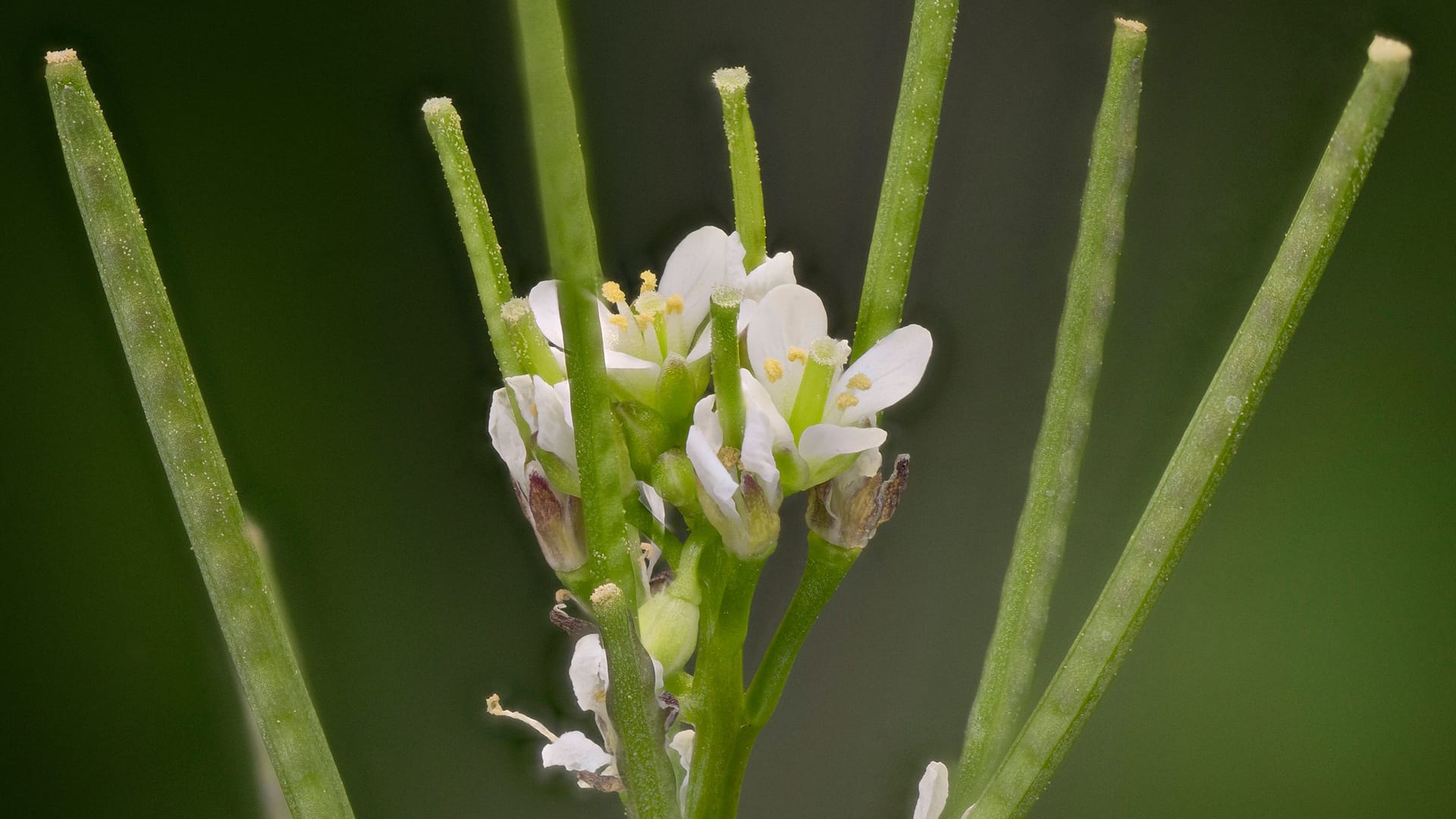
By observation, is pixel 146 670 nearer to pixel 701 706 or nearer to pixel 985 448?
pixel 985 448

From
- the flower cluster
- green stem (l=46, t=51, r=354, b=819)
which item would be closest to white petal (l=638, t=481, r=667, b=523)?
the flower cluster

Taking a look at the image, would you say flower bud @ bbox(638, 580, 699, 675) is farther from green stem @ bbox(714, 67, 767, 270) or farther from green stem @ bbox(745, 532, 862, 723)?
green stem @ bbox(714, 67, 767, 270)

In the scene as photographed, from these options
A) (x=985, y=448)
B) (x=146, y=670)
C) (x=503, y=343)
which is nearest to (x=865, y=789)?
(x=985, y=448)

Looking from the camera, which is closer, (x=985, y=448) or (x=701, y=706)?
(x=701, y=706)

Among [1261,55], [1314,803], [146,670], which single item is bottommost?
[1314,803]

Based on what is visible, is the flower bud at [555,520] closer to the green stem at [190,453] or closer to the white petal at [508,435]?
the white petal at [508,435]

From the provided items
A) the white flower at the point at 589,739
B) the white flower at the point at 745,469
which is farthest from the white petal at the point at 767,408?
the white flower at the point at 589,739
